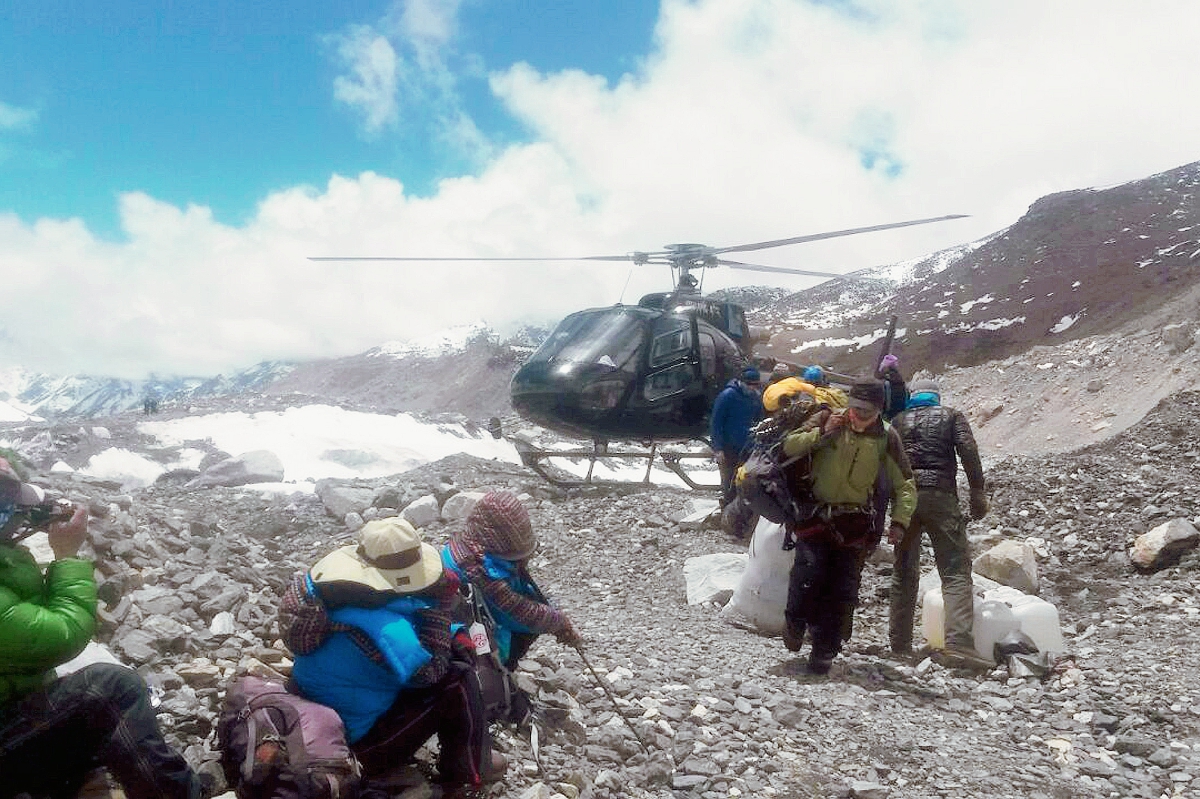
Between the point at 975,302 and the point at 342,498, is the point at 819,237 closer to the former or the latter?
the point at 342,498

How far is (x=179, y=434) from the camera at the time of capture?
13.3m

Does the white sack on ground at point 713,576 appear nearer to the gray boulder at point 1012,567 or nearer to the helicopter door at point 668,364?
the gray boulder at point 1012,567

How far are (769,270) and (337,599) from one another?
899 centimetres

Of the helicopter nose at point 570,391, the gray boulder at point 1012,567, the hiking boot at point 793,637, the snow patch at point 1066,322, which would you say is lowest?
the hiking boot at point 793,637

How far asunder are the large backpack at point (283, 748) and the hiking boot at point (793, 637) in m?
3.08

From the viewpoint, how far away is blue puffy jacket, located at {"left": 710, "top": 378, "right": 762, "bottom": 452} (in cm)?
761

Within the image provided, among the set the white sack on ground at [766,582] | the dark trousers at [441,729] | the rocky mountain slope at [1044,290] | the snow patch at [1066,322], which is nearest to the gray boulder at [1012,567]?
the white sack on ground at [766,582]

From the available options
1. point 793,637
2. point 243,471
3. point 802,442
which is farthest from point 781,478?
point 243,471

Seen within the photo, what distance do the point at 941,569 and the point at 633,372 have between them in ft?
15.7

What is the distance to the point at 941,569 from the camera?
535 cm

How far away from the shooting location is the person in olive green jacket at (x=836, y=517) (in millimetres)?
4840

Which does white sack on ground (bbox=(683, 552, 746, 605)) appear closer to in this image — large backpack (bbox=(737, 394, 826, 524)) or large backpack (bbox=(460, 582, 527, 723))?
large backpack (bbox=(737, 394, 826, 524))

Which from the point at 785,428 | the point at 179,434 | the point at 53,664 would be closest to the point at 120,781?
the point at 53,664

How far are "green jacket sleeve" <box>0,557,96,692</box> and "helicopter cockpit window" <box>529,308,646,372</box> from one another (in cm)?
701
